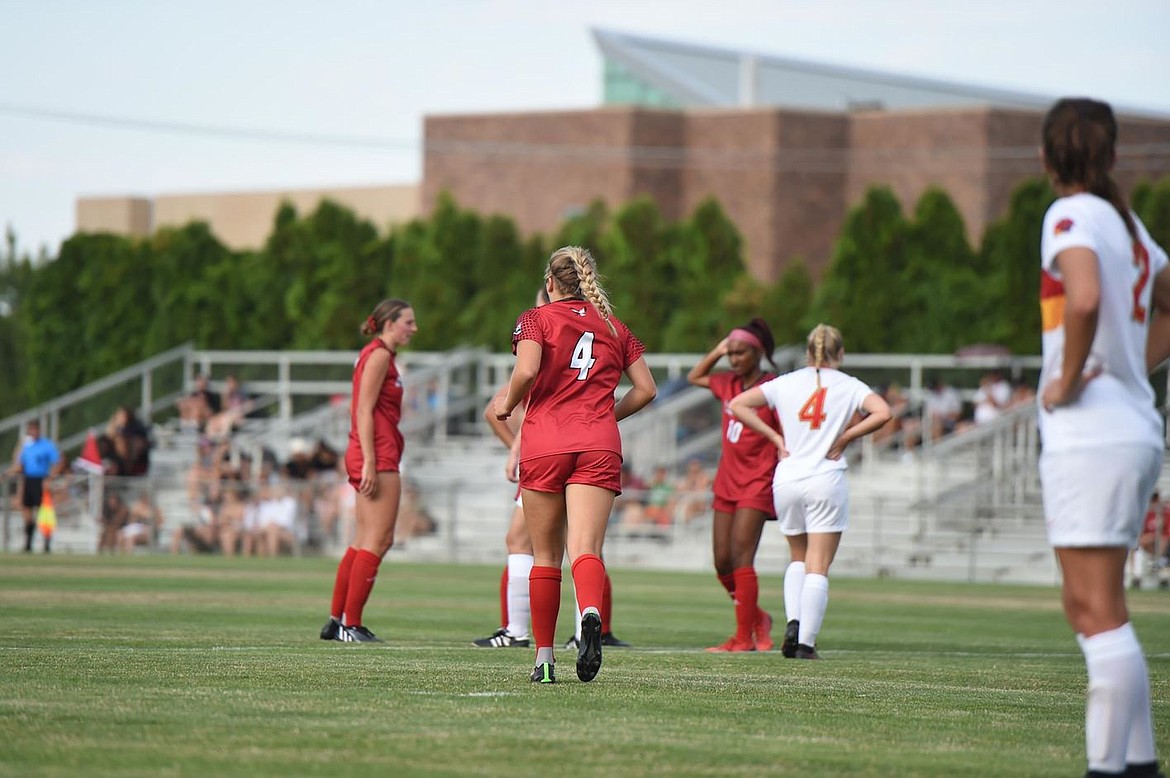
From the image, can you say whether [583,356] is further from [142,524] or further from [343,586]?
[142,524]

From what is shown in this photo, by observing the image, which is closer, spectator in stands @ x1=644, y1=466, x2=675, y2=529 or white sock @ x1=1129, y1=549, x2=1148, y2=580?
white sock @ x1=1129, y1=549, x2=1148, y2=580

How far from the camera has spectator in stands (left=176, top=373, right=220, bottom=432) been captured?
3512 cm

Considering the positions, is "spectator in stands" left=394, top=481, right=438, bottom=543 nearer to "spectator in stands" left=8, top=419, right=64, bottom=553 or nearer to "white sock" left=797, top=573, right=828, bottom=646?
Result: "spectator in stands" left=8, top=419, right=64, bottom=553

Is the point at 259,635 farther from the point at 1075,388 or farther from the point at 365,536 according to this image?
the point at 1075,388

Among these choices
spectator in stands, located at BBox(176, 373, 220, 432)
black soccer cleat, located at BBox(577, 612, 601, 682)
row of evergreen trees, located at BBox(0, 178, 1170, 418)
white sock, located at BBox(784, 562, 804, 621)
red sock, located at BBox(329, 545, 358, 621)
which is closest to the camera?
black soccer cleat, located at BBox(577, 612, 601, 682)

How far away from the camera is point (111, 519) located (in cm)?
2950

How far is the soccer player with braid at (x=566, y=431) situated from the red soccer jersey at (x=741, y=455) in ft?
10.9

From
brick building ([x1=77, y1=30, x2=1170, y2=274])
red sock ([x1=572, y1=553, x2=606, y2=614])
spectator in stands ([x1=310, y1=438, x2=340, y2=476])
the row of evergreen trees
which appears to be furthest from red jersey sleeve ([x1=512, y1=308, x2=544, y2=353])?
brick building ([x1=77, y1=30, x2=1170, y2=274])

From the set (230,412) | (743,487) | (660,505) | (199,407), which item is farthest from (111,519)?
(743,487)

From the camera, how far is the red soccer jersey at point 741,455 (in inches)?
476

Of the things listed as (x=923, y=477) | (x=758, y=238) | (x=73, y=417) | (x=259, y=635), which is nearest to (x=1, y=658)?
(x=259, y=635)

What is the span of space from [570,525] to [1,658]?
9.82 feet

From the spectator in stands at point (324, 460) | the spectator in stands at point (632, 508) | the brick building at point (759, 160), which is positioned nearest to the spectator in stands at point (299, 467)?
the spectator in stands at point (324, 460)

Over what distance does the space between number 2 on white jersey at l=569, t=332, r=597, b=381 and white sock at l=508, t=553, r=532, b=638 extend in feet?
10.6
